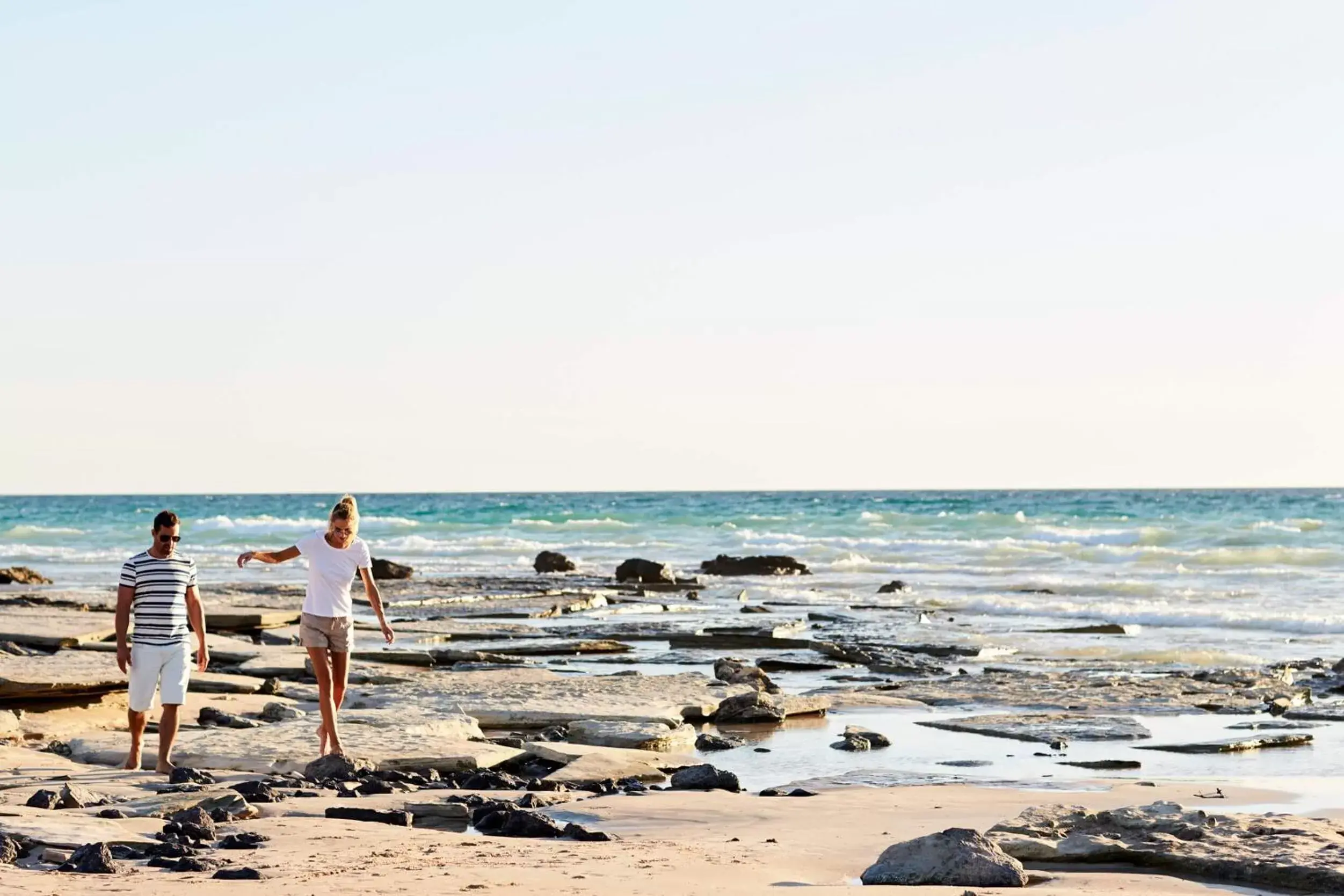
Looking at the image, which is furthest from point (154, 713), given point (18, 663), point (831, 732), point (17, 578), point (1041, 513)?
point (1041, 513)

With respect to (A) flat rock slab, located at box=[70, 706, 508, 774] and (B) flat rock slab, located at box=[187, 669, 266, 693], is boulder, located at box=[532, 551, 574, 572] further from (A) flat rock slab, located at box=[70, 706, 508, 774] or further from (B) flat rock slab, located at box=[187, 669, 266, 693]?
(A) flat rock slab, located at box=[70, 706, 508, 774]

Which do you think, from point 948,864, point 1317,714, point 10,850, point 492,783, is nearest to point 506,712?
point 492,783

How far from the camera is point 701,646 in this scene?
719 inches

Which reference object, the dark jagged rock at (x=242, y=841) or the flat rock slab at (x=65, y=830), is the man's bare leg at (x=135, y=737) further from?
the dark jagged rock at (x=242, y=841)

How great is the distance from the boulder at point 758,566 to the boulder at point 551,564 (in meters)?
3.40

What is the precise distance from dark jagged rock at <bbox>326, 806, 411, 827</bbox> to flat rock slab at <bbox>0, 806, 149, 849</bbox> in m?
1.01

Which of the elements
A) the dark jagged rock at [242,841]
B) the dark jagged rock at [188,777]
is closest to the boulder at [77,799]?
the dark jagged rock at [188,777]

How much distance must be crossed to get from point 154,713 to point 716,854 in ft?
20.0

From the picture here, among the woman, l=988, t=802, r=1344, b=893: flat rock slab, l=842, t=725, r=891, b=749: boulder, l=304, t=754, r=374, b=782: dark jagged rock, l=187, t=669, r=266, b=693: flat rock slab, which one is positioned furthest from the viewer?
l=187, t=669, r=266, b=693: flat rock slab

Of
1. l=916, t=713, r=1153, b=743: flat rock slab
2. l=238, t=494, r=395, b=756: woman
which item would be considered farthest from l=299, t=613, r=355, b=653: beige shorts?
l=916, t=713, r=1153, b=743: flat rock slab

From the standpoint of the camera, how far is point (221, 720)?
11133 millimetres

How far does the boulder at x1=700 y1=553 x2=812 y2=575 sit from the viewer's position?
37.2 m

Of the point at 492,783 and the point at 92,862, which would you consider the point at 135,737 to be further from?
the point at 92,862

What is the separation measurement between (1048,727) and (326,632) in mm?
5212
